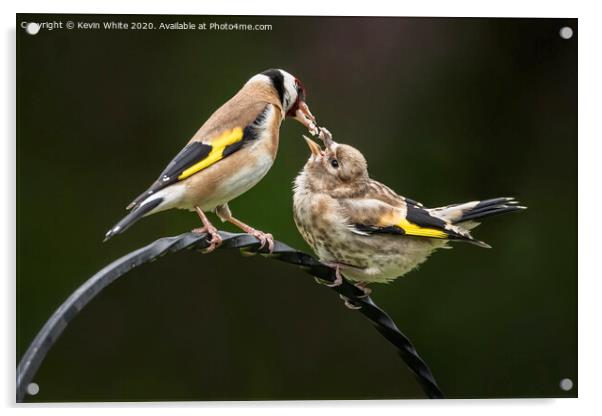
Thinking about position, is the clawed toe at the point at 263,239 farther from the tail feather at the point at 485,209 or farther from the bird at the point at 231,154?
the tail feather at the point at 485,209

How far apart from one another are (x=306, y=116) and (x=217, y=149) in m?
0.32

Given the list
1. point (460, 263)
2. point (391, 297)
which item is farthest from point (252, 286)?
point (460, 263)

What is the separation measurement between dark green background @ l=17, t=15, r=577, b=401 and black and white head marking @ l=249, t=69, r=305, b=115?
4 centimetres

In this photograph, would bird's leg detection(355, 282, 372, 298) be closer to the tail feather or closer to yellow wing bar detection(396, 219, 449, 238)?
yellow wing bar detection(396, 219, 449, 238)

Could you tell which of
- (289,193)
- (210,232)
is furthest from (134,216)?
(289,193)

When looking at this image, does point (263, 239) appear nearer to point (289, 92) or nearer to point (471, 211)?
point (289, 92)

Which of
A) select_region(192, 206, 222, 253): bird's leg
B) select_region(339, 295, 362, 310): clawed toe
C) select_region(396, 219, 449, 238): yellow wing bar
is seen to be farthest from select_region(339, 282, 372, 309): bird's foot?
select_region(192, 206, 222, 253): bird's leg

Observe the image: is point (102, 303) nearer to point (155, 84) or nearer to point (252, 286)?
point (252, 286)

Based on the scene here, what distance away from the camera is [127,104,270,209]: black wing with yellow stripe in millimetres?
2252

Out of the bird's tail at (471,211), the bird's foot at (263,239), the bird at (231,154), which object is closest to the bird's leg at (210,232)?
the bird at (231,154)

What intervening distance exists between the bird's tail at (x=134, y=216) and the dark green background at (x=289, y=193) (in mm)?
287

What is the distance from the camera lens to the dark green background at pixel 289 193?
2482 millimetres

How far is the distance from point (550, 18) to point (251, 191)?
105 cm

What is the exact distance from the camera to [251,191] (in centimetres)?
253
